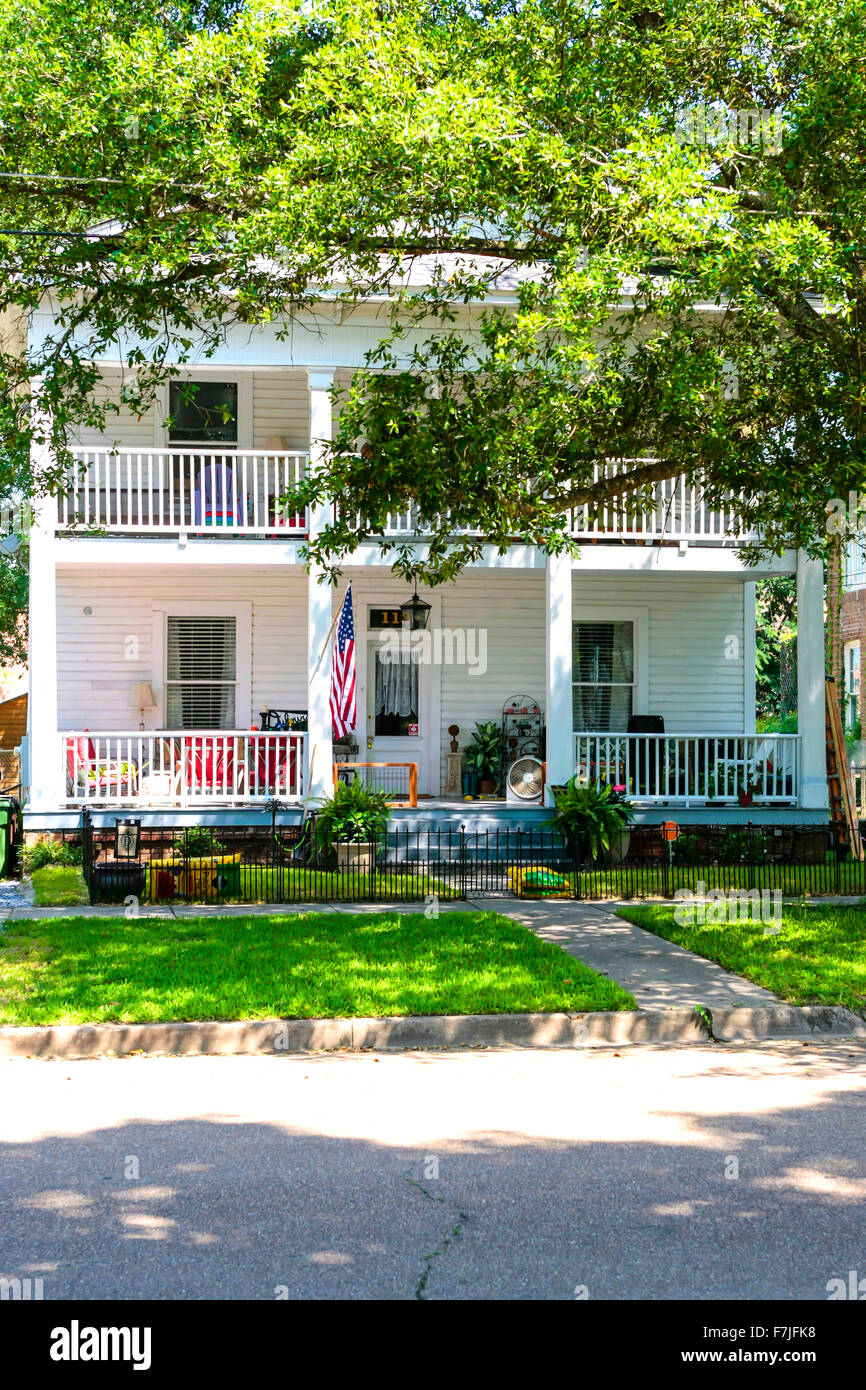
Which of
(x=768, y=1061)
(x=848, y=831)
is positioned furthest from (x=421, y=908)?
(x=848, y=831)

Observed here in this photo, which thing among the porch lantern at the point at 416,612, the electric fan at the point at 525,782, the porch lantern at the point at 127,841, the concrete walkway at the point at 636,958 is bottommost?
the concrete walkway at the point at 636,958

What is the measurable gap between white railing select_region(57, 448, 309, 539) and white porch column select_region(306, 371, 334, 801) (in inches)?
25.8

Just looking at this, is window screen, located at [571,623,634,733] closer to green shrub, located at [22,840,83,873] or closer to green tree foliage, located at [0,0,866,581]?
green shrub, located at [22,840,83,873]

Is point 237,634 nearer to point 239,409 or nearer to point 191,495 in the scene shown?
point 191,495

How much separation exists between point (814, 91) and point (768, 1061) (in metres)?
7.56

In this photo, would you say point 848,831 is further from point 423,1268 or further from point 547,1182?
point 423,1268

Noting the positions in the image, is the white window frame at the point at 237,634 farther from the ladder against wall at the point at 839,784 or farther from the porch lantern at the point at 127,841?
the ladder against wall at the point at 839,784

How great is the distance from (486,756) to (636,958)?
8.70 meters

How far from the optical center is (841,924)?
466 inches

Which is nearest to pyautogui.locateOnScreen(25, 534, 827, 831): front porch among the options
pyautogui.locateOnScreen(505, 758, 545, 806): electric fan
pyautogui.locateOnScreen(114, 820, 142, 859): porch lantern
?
pyautogui.locateOnScreen(505, 758, 545, 806): electric fan

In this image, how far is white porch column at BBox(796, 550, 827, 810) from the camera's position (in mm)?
17406

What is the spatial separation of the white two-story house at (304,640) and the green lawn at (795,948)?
4.76 meters

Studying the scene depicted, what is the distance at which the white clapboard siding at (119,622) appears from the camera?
1903 centimetres

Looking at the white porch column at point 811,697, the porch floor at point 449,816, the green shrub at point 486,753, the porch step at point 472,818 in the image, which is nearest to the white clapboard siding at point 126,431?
Result: the porch floor at point 449,816
